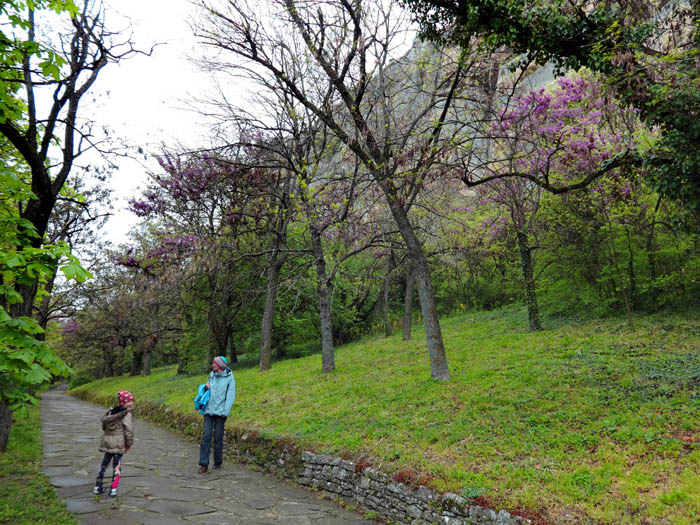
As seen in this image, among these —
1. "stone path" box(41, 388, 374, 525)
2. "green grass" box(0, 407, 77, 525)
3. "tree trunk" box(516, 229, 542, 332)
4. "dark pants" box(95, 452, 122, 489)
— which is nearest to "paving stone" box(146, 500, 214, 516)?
"stone path" box(41, 388, 374, 525)

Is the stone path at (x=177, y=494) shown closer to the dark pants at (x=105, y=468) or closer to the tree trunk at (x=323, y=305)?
the dark pants at (x=105, y=468)

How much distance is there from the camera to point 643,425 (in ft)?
18.9

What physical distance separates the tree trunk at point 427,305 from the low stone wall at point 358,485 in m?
3.54

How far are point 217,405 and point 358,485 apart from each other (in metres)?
3.01

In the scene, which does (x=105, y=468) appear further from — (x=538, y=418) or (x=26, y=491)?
(x=538, y=418)

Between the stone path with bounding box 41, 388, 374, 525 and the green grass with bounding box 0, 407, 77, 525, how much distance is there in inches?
6.8

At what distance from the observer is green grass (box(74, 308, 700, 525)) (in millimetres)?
4496

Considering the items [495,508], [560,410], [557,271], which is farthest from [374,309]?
[495,508]

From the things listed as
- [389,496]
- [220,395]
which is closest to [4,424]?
[220,395]

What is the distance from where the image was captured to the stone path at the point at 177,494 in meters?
5.13

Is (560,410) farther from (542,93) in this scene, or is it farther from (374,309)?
(374,309)

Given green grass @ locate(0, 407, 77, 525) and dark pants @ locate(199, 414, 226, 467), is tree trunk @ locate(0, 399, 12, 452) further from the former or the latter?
dark pants @ locate(199, 414, 226, 467)

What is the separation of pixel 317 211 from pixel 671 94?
777 cm

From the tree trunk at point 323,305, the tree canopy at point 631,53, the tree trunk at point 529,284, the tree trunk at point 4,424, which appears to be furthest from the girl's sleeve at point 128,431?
the tree trunk at point 529,284
